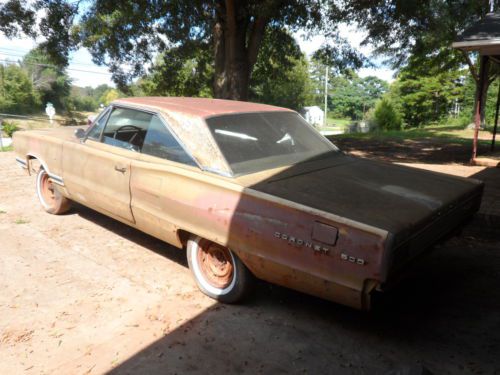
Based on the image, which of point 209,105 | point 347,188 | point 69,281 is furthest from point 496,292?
point 69,281

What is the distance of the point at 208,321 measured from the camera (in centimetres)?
305

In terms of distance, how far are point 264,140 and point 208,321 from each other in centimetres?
159

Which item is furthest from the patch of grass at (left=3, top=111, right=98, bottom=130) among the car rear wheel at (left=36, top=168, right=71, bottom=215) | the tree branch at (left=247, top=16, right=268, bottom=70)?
the car rear wheel at (left=36, top=168, right=71, bottom=215)

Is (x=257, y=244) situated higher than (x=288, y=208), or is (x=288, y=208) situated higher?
(x=288, y=208)

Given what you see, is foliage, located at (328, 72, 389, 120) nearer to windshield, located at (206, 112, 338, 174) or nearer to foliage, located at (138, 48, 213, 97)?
foliage, located at (138, 48, 213, 97)

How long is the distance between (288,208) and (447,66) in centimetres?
2526

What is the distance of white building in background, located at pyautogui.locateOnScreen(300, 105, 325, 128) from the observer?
60291mm

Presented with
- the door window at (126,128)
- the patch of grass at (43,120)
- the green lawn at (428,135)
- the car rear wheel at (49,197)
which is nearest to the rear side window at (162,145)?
the door window at (126,128)

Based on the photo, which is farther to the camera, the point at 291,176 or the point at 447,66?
the point at 447,66

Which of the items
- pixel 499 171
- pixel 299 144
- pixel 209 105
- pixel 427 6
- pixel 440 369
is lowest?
pixel 440 369

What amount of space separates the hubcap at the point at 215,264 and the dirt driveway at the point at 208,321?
193 millimetres

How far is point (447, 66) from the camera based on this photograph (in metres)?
24.1

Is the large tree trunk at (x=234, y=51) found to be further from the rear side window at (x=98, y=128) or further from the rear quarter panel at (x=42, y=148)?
the rear side window at (x=98, y=128)

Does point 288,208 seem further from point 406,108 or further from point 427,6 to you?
point 406,108
